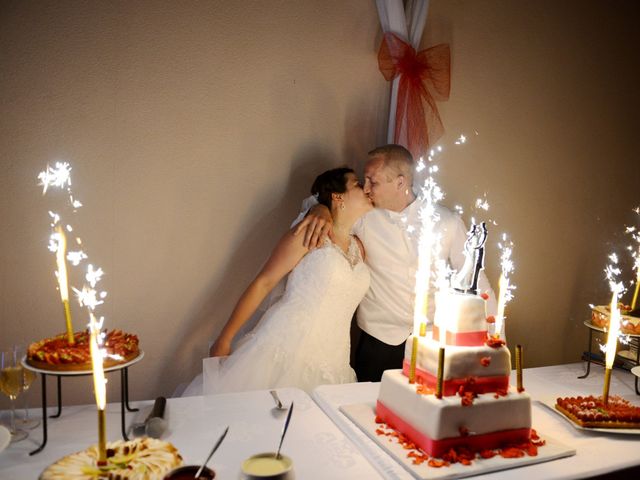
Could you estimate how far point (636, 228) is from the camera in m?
4.07

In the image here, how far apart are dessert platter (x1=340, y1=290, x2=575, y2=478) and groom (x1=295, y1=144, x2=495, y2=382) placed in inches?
54.6

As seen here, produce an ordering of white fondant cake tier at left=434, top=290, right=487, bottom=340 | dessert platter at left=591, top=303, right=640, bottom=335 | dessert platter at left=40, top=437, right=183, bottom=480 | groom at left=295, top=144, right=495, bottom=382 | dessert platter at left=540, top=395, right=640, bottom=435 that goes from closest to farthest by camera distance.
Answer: dessert platter at left=40, top=437, right=183, bottom=480
white fondant cake tier at left=434, top=290, right=487, bottom=340
dessert platter at left=540, top=395, right=640, bottom=435
dessert platter at left=591, top=303, right=640, bottom=335
groom at left=295, top=144, right=495, bottom=382

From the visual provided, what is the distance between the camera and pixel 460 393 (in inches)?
61.2

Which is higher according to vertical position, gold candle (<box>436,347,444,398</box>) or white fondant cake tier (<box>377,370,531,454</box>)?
gold candle (<box>436,347,444,398</box>)

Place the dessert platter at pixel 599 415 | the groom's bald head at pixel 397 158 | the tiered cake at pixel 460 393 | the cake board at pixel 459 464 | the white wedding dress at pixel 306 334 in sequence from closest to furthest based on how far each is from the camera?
1. the cake board at pixel 459 464
2. the tiered cake at pixel 460 393
3. the dessert platter at pixel 599 415
4. the white wedding dress at pixel 306 334
5. the groom's bald head at pixel 397 158

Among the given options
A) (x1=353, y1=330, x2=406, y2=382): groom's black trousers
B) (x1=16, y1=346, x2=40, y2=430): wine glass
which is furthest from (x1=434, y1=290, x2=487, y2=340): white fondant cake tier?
(x1=353, y1=330, x2=406, y2=382): groom's black trousers

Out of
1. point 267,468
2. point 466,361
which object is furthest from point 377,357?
point 267,468

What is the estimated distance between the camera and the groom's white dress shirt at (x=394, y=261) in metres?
3.10

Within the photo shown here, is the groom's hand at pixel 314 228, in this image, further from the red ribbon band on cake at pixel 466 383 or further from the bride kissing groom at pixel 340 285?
the red ribbon band on cake at pixel 466 383

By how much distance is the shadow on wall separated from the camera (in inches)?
118

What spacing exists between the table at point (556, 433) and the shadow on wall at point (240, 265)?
1176 millimetres

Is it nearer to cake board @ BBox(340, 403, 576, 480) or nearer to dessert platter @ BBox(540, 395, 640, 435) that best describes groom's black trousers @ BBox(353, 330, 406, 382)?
dessert platter @ BBox(540, 395, 640, 435)

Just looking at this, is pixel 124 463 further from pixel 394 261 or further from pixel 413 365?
pixel 394 261

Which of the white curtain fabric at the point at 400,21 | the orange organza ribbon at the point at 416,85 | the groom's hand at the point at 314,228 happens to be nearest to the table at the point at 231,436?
the groom's hand at the point at 314,228
